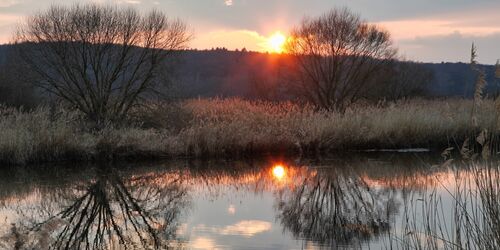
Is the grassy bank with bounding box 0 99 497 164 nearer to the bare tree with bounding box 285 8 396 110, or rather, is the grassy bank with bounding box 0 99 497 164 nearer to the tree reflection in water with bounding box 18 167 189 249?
the tree reflection in water with bounding box 18 167 189 249

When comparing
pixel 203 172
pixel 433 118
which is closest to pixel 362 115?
pixel 433 118

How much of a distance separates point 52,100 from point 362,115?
10.6 metres

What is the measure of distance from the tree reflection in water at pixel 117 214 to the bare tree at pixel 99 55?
702cm

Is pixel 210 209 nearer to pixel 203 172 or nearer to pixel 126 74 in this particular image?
pixel 203 172

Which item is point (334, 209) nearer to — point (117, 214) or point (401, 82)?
point (117, 214)

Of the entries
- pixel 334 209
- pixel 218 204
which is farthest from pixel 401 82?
pixel 218 204

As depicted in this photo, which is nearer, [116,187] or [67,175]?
[116,187]

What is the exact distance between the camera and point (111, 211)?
8.70 metres

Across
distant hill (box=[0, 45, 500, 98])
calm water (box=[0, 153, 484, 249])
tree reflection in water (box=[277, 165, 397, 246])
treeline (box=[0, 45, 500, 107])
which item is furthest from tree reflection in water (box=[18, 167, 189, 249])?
distant hill (box=[0, 45, 500, 98])

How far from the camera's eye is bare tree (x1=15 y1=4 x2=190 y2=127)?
699 inches

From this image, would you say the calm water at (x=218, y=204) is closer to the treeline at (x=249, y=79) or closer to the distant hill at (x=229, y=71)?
the treeline at (x=249, y=79)

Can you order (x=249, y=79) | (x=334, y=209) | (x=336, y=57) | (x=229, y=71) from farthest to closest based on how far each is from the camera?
(x=229, y=71)
(x=249, y=79)
(x=336, y=57)
(x=334, y=209)

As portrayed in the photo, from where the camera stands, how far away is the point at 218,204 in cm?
934

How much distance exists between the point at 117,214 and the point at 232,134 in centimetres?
709
